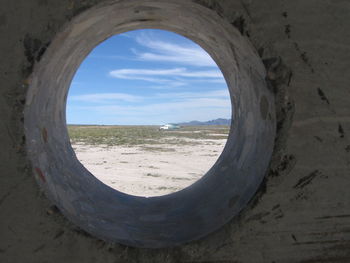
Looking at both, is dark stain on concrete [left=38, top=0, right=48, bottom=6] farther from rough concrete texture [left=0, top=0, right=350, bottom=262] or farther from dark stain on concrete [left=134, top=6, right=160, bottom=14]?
dark stain on concrete [left=134, top=6, right=160, bottom=14]

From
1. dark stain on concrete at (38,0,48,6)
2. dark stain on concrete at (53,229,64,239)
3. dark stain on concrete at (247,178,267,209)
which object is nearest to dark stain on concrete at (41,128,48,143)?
dark stain on concrete at (53,229,64,239)

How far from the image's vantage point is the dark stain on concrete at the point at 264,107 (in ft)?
6.78

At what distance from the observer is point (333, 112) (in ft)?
6.67

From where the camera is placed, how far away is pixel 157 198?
2838 millimetres

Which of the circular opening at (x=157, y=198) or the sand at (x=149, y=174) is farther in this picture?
the sand at (x=149, y=174)

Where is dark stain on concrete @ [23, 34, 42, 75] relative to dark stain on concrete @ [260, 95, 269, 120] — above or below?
above

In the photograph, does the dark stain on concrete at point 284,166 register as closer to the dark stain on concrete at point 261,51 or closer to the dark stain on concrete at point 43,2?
the dark stain on concrete at point 261,51

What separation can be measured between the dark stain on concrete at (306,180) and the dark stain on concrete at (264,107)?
424mm

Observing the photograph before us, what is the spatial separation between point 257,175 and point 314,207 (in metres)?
0.38

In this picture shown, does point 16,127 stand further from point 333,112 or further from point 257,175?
point 333,112

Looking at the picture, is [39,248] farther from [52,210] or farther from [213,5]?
[213,5]

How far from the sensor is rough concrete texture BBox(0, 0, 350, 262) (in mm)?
1869

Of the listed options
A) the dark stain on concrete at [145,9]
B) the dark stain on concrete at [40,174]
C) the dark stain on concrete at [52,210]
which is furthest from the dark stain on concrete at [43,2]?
the dark stain on concrete at [52,210]

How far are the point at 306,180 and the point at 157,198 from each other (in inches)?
49.5
